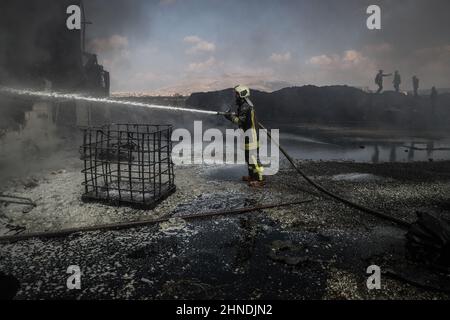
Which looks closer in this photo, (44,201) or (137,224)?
(137,224)

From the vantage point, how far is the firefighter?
27.0ft

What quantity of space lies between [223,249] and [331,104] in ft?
141

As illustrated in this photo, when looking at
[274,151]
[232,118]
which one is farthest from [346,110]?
[232,118]

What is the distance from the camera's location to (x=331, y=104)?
Result: 43.8 m

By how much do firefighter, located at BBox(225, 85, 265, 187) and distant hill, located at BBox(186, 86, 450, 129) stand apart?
31235mm

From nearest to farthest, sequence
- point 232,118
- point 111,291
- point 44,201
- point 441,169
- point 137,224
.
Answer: point 111,291 < point 137,224 < point 44,201 < point 232,118 < point 441,169

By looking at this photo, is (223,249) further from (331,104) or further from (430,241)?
(331,104)

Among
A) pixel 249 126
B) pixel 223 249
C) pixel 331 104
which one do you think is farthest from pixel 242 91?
pixel 331 104

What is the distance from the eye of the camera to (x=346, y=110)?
41.7 m

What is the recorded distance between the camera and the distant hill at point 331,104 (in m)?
38.3

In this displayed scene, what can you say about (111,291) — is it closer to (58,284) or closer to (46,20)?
(58,284)

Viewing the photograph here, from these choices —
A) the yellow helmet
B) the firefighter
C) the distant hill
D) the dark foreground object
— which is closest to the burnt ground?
the dark foreground object
